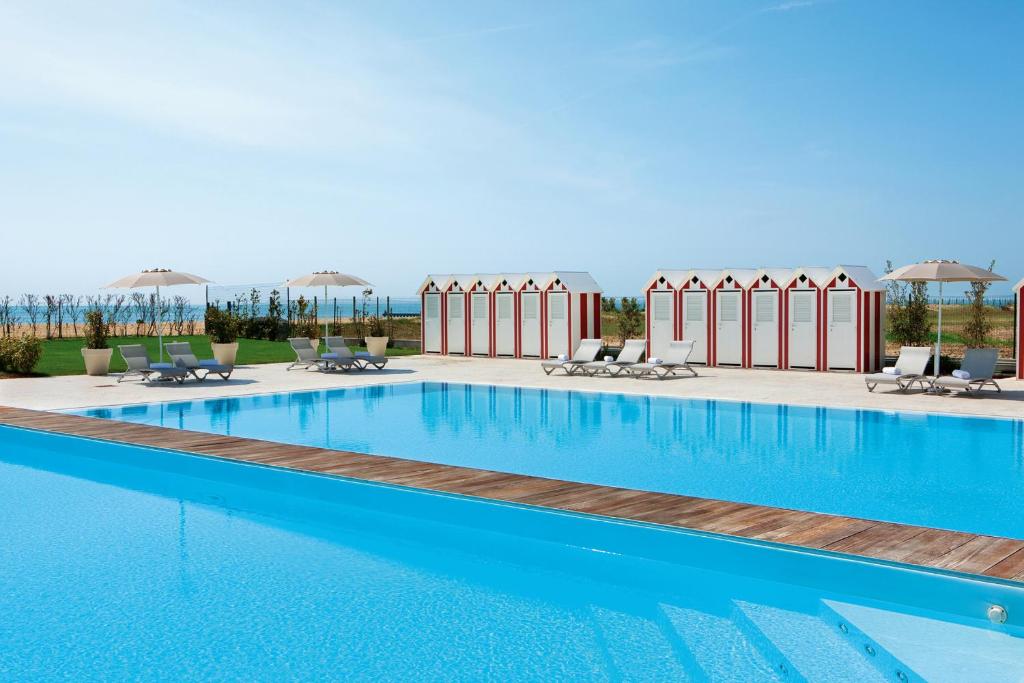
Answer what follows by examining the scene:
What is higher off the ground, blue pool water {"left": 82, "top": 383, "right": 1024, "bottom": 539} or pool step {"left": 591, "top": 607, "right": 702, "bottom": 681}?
blue pool water {"left": 82, "top": 383, "right": 1024, "bottom": 539}

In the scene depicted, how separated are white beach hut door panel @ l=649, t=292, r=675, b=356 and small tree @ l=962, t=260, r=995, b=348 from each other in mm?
6519

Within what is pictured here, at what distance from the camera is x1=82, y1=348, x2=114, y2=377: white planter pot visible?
19062 mm

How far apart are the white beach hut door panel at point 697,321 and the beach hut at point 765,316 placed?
0.95 meters

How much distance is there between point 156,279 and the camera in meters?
18.7

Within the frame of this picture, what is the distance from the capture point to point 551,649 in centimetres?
507

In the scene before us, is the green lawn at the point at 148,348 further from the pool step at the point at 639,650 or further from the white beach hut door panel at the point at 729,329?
the pool step at the point at 639,650

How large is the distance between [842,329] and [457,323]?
10.2 meters

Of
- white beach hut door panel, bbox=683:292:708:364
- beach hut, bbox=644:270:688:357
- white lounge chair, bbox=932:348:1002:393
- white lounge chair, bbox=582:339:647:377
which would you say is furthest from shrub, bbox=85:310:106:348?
white lounge chair, bbox=932:348:1002:393

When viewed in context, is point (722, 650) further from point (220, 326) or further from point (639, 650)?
point (220, 326)

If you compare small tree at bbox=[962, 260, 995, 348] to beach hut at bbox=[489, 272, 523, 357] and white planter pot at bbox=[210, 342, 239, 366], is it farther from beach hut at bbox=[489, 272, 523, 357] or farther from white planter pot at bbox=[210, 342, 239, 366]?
white planter pot at bbox=[210, 342, 239, 366]

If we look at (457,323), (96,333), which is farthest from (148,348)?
(457,323)

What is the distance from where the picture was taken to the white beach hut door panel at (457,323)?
955 inches

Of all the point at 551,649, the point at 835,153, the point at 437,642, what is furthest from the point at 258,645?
the point at 835,153

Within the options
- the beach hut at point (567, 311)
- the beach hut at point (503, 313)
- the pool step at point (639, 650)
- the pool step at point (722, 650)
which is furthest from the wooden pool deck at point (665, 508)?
the beach hut at point (503, 313)
